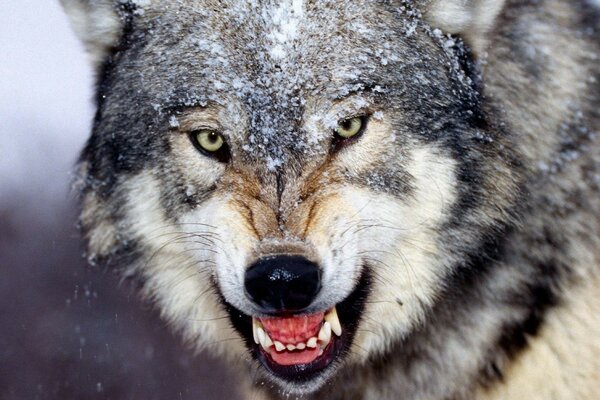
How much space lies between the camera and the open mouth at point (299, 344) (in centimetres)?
Result: 266

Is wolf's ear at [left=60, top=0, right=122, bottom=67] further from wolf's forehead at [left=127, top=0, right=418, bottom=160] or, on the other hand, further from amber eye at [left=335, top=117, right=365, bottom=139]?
amber eye at [left=335, top=117, right=365, bottom=139]

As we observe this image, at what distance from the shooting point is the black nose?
7.86 ft

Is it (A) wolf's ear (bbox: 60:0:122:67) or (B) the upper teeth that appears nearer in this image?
(B) the upper teeth

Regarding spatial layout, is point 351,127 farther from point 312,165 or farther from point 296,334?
point 296,334

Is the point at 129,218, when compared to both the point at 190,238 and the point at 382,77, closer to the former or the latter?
the point at 190,238

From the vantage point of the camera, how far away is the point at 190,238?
2918mm

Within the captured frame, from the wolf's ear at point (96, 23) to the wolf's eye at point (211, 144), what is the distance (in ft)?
2.23

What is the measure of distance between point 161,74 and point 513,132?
4.42ft

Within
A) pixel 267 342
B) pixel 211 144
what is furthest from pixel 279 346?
pixel 211 144

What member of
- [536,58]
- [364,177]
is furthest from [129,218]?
[536,58]

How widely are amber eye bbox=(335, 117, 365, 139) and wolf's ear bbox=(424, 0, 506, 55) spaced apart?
0.51 meters

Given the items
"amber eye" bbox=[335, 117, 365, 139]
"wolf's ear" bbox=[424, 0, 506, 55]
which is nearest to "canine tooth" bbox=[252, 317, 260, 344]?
"amber eye" bbox=[335, 117, 365, 139]

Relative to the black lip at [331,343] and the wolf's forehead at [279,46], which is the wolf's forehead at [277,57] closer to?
the wolf's forehead at [279,46]

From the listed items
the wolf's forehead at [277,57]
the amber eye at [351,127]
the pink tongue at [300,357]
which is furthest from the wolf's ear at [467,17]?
the pink tongue at [300,357]
